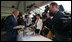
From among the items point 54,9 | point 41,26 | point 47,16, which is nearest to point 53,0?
point 54,9

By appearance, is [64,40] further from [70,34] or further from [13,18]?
[13,18]

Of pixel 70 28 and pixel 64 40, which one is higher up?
pixel 70 28

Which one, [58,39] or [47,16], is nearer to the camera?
[58,39]

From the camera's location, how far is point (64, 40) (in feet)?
4.52

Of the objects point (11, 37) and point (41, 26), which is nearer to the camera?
point (11, 37)

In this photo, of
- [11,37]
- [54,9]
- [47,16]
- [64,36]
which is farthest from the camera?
[47,16]

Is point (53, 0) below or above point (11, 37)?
above

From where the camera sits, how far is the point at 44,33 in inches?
101

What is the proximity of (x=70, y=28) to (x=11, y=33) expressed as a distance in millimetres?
1419

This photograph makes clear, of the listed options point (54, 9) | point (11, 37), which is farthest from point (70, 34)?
point (11, 37)

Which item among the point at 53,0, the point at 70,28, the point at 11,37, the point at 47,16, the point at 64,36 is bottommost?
the point at 11,37

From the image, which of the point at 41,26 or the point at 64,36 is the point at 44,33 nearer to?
the point at 41,26

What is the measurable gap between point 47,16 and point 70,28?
1.12 meters

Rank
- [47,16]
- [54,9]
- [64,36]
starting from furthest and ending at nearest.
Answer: [47,16], [54,9], [64,36]
